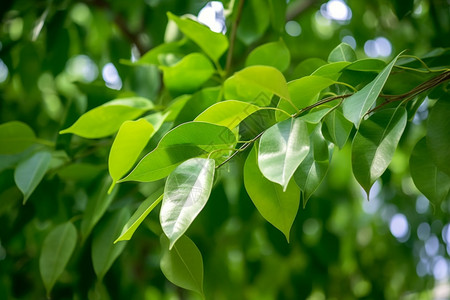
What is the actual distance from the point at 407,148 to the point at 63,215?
91cm

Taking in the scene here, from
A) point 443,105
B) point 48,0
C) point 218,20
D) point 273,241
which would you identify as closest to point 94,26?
point 48,0

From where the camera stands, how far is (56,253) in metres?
0.64

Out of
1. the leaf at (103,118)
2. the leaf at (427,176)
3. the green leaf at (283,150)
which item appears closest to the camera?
the green leaf at (283,150)

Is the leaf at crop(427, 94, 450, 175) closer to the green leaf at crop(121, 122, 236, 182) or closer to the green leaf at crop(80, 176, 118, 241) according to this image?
the green leaf at crop(121, 122, 236, 182)

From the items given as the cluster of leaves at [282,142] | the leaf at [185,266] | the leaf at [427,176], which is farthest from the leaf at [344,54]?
the leaf at [185,266]

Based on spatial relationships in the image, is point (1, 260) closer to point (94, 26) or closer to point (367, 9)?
point (94, 26)

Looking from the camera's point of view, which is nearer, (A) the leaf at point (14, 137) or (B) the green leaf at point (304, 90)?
(B) the green leaf at point (304, 90)

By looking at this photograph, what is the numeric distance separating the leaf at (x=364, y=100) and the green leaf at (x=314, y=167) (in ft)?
0.20

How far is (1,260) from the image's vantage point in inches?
35.8

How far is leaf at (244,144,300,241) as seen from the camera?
17.5 inches

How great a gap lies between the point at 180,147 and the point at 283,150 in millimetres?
98

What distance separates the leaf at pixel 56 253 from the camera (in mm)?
625

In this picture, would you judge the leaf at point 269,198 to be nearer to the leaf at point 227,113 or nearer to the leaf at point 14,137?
the leaf at point 227,113

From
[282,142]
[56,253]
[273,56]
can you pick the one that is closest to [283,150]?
[282,142]
